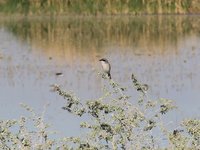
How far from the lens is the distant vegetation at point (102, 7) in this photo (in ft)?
204

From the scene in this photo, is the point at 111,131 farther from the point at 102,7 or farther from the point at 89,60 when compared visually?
the point at 102,7

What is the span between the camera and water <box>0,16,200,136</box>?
2114 centimetres

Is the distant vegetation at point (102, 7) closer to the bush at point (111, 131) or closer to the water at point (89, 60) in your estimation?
the water at point (89, 60)

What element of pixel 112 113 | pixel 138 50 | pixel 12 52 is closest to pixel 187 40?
pixel 138 50

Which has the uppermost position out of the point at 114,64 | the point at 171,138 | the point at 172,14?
the point at 171,138

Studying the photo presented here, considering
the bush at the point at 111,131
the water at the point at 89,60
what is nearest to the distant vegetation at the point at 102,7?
the water at the point at 89,60

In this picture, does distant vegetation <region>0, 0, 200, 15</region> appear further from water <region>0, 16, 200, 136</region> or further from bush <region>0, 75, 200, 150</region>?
bush <region>0, 75, 200, 150</region>

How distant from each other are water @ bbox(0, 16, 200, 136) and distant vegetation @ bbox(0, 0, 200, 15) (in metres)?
3.40

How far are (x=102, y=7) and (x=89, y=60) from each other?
3130cm

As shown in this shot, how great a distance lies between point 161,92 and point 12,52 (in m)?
15.1

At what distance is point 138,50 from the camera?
37.0 meters

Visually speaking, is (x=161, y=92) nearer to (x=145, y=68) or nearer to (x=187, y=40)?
(x=145, y=68)

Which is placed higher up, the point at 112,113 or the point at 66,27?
the point at 112,113

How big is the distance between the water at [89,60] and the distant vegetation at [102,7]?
3400 mm
